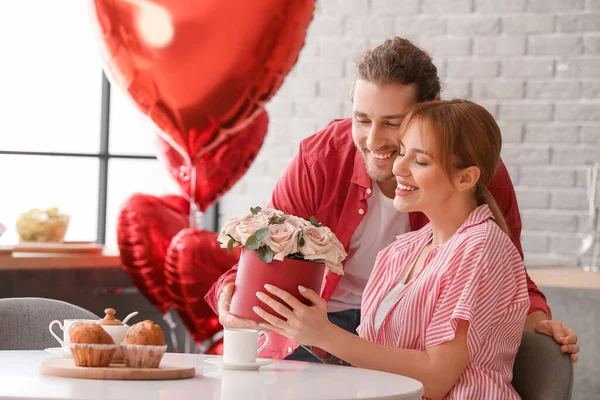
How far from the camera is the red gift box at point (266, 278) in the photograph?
5.52 ft

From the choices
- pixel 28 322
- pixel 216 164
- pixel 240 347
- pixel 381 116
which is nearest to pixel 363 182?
pixel 381 116

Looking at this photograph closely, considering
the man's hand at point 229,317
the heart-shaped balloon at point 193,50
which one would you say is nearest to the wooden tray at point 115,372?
the man's hand at point 229,317

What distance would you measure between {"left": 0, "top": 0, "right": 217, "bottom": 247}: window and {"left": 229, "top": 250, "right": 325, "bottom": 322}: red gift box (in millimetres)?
2196

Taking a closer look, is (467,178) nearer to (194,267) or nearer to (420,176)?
(420,176)

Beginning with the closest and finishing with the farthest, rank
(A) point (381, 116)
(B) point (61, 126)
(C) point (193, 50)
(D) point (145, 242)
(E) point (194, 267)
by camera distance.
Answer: (A) point (381, 116), (C) point (193, 50), (E) point (194, 267), (D) point (145, 242), (B) point (61, 126)

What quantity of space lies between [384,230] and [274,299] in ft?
2.08

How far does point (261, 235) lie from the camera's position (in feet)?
5.45

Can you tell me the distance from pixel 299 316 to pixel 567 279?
5.76 ft

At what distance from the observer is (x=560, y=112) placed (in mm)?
3775

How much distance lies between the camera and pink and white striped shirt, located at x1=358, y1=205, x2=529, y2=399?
1.72 metres

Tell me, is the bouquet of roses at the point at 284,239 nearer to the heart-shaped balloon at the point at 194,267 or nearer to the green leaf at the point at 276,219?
the green leaf at the point at 276,219

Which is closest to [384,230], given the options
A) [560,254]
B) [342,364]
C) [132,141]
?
[342,364]

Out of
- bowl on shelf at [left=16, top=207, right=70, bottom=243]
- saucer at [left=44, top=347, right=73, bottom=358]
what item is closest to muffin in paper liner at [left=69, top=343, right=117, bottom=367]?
saucer at [left=44, top=347, right=73, bottom=358]

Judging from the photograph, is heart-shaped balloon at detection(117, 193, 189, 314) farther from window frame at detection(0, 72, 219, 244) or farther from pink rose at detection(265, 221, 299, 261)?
pink rose at detection(265, 221, 299, 261)
